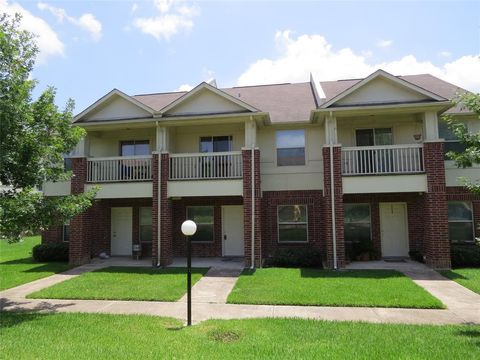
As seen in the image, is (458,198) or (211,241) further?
(211,241)

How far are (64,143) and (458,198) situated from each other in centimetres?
1411

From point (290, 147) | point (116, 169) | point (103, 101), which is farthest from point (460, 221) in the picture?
point (103, 101)

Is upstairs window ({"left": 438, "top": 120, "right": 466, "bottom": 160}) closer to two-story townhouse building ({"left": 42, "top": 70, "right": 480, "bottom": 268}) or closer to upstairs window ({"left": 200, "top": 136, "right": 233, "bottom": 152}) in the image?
two-story townhouse building ({"left": 42, "top": 70, "right": 480, "bottom": 268})

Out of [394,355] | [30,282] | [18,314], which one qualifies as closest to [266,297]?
[394,355]

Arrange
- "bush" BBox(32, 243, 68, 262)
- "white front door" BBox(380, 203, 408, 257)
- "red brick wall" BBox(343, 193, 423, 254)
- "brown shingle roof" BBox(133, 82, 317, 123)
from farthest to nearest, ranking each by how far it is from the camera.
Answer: "brown shingle roof" BBox(133, 82, 317, 123), "bush" BBox(32, 243, 68, 262), "white front door" BBox(380, 203, 408, 257), "red brick wall" BBox(343, 193, 423, 254)

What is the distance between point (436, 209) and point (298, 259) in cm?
507

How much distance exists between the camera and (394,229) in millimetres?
14891

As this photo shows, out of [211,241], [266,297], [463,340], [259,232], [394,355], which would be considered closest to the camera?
→ [394,355]

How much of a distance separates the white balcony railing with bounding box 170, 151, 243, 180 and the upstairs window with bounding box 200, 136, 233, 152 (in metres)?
1.58

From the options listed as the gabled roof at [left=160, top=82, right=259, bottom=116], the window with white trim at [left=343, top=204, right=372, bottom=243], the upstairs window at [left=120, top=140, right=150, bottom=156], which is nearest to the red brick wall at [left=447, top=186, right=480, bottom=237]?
the window with white trim at [left=343, top=204, right=372, bottom=243]

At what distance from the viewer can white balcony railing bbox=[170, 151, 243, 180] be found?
45.9 feet

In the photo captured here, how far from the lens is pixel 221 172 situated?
1411cm

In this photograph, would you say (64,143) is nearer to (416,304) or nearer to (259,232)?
(259,232)

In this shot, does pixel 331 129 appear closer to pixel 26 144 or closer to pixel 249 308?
pixel 249 308
